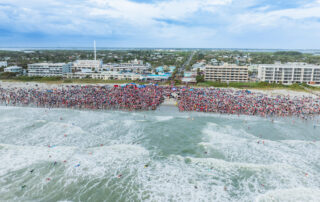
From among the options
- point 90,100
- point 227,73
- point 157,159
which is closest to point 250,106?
point 157,159

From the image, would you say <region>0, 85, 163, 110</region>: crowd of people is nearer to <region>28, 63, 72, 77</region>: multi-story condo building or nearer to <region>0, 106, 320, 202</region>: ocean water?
<region>0, 106, 320, 202</region>: ocean water

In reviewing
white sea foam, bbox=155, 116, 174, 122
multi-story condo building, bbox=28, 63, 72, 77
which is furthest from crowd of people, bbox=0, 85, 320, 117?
multi-story condo building, bbox=28, 63, 72, 77

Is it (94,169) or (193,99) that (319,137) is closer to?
(193,99)

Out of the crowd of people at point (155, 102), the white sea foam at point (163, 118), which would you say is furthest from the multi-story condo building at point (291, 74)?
the white sea foam at point (163, 118)

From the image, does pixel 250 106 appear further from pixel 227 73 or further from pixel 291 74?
pixel 291 74

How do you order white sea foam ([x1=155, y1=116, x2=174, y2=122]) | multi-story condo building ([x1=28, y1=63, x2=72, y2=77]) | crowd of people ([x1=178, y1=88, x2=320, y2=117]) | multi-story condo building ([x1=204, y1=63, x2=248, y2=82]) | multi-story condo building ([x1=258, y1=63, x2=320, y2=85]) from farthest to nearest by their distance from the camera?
multi-story condo building ([x1=28, y1=63, x2=72, y2=77]) < multi-story condo building ([x1=204, y1=63, x2=248, y2=82]) < multi-story condo building ([x1=258, y1=63, x2=320, y2=85]) < crowd of people ([x1=178, y1=88, x2=320, y2=117]) < white sea foam ([x1=155, y1=116, x2=174, y2=122])

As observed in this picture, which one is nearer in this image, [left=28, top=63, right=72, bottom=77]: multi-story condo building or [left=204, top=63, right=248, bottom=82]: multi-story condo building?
[left=204, top=63, right=248, bottom=82]: multi-story condo building
